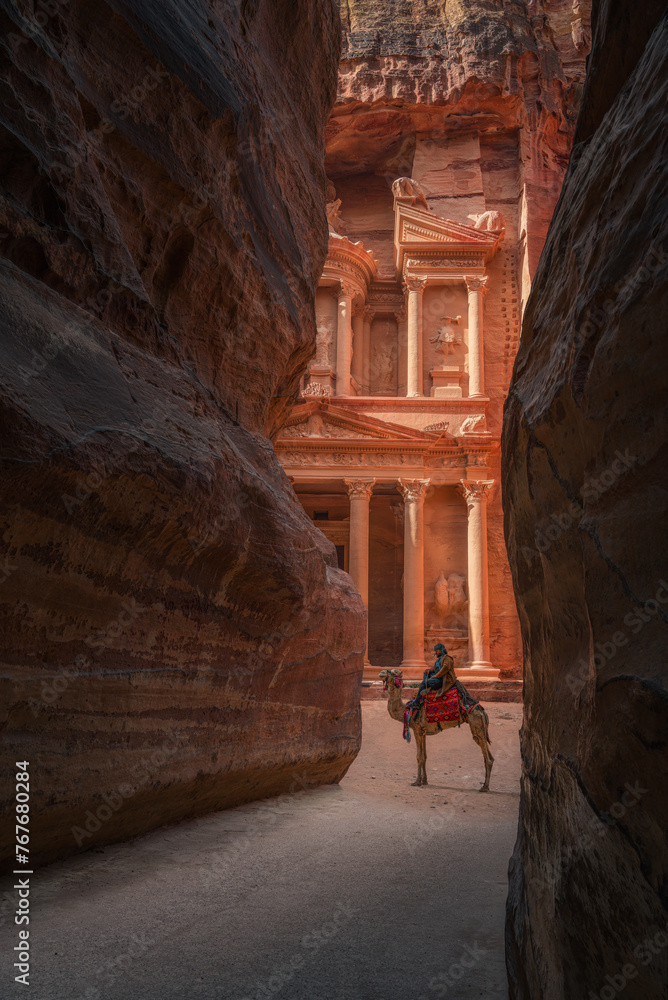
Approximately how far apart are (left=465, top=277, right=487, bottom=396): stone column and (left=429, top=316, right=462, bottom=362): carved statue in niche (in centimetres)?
55

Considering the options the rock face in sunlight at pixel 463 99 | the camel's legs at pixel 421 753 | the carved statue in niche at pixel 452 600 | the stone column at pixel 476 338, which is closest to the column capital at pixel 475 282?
the stone column at pixel 476 338

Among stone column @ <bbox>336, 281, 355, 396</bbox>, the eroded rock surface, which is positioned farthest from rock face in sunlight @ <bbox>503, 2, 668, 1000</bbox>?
the eroded rock surface

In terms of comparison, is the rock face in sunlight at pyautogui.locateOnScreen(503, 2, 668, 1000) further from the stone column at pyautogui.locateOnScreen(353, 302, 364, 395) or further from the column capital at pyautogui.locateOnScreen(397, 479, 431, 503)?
the stone column at pyautogui.locateOnScreen(353, 302, 364, 395)

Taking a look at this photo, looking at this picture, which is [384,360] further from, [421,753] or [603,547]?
[603,547]

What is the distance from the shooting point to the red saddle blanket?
29.1 feet

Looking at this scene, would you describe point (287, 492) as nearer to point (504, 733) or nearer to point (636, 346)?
point (636, 346)

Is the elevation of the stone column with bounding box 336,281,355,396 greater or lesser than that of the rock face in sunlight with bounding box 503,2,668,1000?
greater

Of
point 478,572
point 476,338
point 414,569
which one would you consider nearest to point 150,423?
point 414,569

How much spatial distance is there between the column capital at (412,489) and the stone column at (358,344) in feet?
19.2

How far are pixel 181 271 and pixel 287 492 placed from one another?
1.79 metres

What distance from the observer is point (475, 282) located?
25.5 metres

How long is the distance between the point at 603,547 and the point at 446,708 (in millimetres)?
7497

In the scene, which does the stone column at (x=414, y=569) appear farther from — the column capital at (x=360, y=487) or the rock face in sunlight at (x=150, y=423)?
the rock face in sunlight at (x=150, y=423)

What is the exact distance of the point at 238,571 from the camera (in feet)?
15.2
